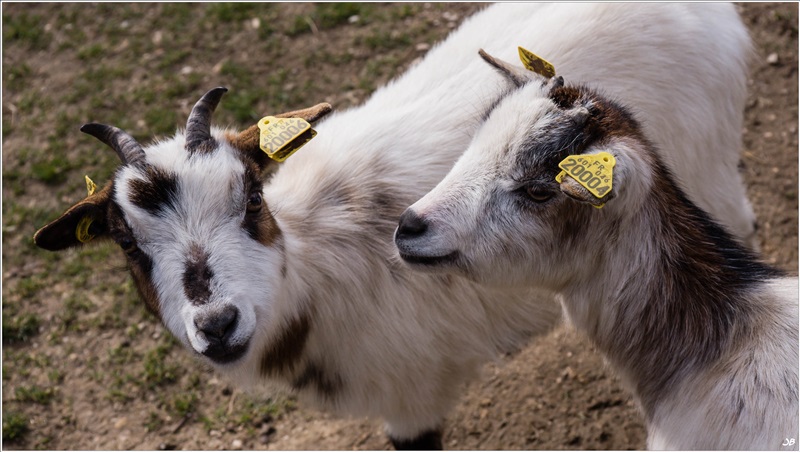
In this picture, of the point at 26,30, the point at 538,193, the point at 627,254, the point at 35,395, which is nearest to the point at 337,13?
the point at 26,30

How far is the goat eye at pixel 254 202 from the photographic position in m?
3.45

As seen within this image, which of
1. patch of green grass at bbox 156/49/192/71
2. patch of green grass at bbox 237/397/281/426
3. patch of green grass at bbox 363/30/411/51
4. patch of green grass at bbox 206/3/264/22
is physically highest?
patch of green grass at bbox 206/3/264/22

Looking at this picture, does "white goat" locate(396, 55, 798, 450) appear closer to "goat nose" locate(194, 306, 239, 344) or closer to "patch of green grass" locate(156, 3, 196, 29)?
"goat nose" locate(194, 306, 239, 344)

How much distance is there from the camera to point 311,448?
190 inches

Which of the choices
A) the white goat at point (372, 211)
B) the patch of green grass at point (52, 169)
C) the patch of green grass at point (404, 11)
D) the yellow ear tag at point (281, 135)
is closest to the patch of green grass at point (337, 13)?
the patch of green grass at point (404, 11)

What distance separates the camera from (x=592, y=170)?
9.08ft

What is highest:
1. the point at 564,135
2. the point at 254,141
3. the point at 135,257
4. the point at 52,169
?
the point at 564,135

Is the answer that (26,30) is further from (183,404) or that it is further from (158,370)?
(183,404)

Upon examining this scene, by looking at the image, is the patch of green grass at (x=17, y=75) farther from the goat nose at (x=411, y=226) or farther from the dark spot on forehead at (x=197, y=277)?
the goat nose at (x=411, y=226)

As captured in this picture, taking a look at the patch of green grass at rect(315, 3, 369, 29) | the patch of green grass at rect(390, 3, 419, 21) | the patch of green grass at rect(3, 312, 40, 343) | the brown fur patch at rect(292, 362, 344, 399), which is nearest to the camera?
the brown fur patch at rect(292, 362, 344, 399)

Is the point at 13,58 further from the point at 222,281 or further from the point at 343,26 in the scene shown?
the point at 222,281

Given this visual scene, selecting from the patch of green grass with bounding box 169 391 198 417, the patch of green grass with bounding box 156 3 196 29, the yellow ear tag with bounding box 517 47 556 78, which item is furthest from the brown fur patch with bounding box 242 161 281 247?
the patch of green grass with bounding box 156 3 196 29

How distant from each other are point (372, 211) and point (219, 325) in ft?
3.76

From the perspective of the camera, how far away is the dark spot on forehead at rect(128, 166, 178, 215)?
10.9ft
